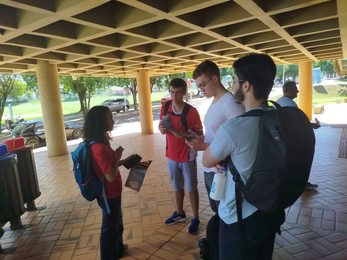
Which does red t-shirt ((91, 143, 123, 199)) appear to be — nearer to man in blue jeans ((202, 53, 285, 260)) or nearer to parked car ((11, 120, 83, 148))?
man in blue jeans ((202, 53, 285, 260))

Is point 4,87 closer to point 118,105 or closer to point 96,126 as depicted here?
point 118,105

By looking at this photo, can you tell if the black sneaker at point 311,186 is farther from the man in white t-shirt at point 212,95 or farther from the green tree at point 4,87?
the green tree at point 4,87

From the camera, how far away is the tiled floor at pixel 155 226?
297 cm

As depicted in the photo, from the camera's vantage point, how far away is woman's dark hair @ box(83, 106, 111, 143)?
2391 millimetres

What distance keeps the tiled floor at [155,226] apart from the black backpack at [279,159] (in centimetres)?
181

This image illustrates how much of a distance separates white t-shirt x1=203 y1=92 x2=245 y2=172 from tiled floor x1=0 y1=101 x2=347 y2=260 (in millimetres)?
1447

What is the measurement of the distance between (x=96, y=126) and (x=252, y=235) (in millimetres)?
1537

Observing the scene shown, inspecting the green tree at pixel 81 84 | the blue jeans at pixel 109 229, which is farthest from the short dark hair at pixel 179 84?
the green tree at pixel 81 84

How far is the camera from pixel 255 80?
4.67ft

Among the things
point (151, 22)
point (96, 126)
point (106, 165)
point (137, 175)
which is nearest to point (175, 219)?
point (137, 175)

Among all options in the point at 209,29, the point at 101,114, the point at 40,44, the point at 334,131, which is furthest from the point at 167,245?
the point at 334,131

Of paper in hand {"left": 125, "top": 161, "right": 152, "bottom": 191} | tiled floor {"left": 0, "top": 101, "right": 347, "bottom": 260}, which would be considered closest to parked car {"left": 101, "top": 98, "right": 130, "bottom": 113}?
tiled floor {"left": 0, "top": 101, "right": 347, "bottom": 260}

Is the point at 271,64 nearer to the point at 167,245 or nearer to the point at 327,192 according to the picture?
the point at 167,245

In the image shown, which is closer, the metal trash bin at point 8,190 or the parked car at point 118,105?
the metal trash bin at point 8,190
